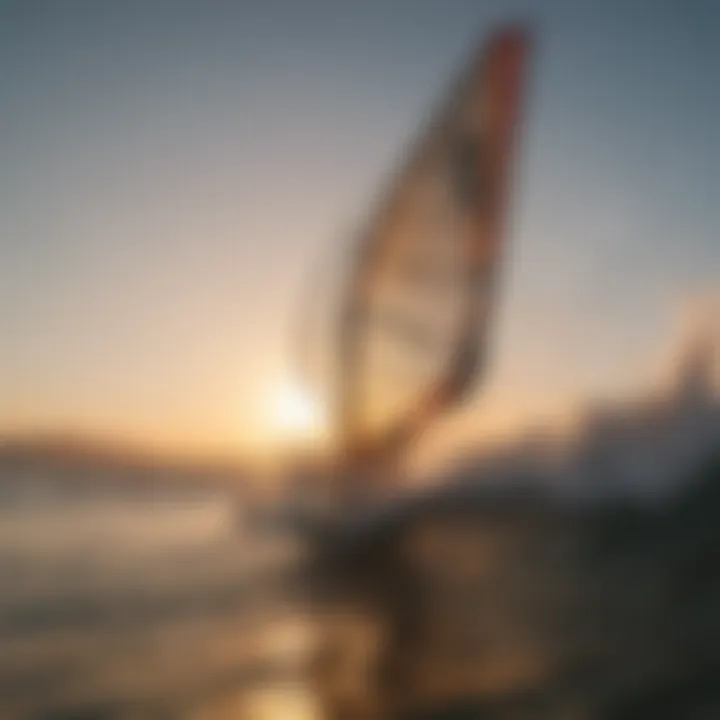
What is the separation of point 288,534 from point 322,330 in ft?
0.78

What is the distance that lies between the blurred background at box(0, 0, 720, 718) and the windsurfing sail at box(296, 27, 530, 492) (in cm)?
3

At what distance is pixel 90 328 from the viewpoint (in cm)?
113

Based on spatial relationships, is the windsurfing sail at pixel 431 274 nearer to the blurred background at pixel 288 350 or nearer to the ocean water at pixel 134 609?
the blurred background at pixel 288 350

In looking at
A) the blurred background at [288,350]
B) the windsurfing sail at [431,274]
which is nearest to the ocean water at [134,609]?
the blurred background at [288,350]

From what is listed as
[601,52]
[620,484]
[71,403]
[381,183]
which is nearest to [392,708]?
[620,484]

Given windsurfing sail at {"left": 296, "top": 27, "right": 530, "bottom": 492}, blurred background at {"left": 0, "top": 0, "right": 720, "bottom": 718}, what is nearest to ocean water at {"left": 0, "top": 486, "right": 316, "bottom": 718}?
blurred background at {"left": 0, "top": 0, "right": 720, "bottom": 718}

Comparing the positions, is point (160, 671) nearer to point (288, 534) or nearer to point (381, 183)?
point (288, 534)

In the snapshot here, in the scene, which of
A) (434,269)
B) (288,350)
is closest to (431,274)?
(434,269)

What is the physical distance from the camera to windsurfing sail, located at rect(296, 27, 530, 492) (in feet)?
3.88

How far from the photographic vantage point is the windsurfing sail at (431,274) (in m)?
1.18

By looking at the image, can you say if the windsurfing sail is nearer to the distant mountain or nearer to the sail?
the sail

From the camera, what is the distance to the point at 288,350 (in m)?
1.17

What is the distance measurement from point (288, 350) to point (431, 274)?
195 mm

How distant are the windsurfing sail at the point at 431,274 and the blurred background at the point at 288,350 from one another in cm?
3
